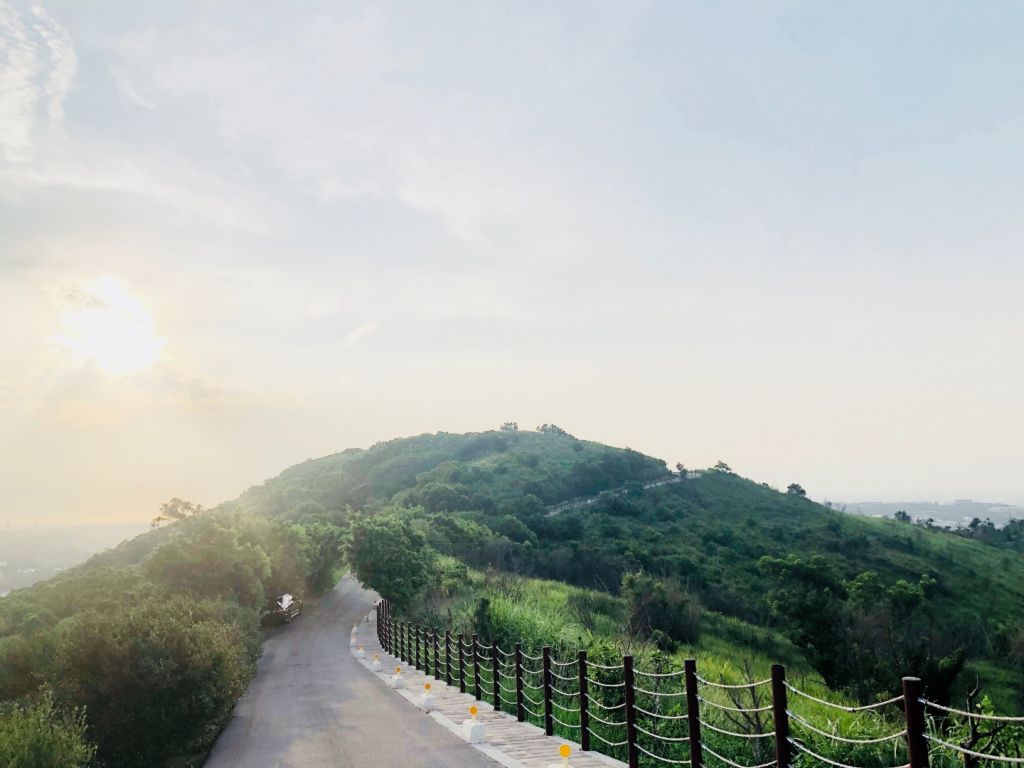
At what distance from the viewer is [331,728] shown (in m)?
14.3

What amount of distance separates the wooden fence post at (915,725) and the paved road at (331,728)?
6.40 metres

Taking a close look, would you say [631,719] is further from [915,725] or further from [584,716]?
[915,725]

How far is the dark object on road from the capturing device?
46.4 m

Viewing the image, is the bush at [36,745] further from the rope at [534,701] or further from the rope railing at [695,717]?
the rope at [534,701]

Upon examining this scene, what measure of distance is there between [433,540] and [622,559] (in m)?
12.5

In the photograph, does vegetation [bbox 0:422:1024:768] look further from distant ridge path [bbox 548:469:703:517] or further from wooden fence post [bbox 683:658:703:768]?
wooden fence post [bbox 683:658:703:768]

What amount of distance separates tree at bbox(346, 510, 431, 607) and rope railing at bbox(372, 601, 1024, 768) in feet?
62.7

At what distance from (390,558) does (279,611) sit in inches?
557

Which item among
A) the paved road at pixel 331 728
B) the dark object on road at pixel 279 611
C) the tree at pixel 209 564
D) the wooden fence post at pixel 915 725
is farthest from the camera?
the dark object on road at pixel 279 611

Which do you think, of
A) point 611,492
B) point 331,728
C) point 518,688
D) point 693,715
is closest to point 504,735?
point 518,688

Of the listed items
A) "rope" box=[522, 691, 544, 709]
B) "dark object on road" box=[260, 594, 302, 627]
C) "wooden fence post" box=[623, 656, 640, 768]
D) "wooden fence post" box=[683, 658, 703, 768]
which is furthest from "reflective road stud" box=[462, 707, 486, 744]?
"dark object on road" box=[260, 594, 302, 627]

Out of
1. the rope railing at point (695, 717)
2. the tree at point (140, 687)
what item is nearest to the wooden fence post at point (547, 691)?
the rope railing at point (695, 717)

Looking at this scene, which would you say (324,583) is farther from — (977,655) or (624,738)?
(624,738)

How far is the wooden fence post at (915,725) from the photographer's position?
504cm
